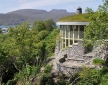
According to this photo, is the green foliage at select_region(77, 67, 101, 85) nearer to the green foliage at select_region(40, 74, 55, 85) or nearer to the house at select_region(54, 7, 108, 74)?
the house at select_region(54, 7, 108, 74)

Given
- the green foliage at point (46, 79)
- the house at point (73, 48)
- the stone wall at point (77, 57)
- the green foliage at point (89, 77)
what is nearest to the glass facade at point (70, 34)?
the house at point (73, 48)

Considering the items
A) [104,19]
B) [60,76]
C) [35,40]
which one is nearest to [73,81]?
[60,76]

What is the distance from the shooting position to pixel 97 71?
18.3m

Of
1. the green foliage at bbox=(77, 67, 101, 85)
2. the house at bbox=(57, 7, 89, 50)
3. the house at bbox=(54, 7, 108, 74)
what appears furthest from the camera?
the house at bbox=(57, 7, 89, 50)

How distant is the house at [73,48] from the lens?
20812mm

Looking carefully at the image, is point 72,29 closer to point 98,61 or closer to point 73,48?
point 73,48

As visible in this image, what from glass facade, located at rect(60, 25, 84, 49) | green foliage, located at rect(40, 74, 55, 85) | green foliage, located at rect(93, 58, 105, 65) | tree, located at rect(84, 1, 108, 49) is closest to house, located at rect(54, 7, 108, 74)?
glass facade, located at rect(60, 25, 84, 49)

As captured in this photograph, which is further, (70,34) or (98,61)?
(70,34)

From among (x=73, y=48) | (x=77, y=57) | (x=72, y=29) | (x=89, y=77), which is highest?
(x=72, y=29)

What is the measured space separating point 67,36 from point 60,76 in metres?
5.40

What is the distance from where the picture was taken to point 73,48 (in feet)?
74.4

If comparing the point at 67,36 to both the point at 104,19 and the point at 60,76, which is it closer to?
the point at 60,76

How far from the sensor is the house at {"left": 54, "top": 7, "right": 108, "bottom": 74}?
2081cm

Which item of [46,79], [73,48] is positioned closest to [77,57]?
[73,48]
